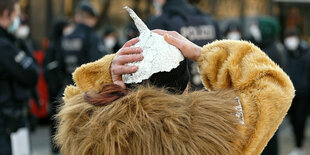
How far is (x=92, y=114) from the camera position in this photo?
1.53 meters

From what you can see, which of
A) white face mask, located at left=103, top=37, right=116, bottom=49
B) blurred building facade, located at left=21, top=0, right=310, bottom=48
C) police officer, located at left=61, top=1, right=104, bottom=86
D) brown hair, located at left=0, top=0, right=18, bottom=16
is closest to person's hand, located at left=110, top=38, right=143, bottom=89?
brown hair, located at left=0, top=0, right=18, bottom=16

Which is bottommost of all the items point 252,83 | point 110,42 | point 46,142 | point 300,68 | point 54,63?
point 46,142

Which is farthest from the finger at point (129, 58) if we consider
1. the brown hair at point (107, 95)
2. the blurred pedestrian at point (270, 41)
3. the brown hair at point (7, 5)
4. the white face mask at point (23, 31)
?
the white face mask at point (23, 31)

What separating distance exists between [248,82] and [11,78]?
227 centimetres

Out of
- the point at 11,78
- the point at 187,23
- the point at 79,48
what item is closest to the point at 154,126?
the point at 187,23

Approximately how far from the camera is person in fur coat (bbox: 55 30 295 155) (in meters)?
1.46

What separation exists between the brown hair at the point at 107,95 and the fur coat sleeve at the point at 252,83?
1.37 feet

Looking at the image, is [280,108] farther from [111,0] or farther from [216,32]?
[111,0]

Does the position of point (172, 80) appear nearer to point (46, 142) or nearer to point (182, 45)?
point (182, 45)

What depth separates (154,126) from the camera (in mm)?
1468

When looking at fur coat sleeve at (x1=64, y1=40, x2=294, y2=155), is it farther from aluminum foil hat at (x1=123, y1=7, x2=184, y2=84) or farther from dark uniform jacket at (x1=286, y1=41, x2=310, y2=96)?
dark uniform jacket at (x1=286, y1=41, x2=310, y2=96)

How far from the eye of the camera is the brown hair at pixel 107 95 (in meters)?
1.54

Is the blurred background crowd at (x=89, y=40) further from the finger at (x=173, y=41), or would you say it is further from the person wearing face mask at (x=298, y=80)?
the finger at (x=173, y=41)

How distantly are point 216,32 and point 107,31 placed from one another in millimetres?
5724
